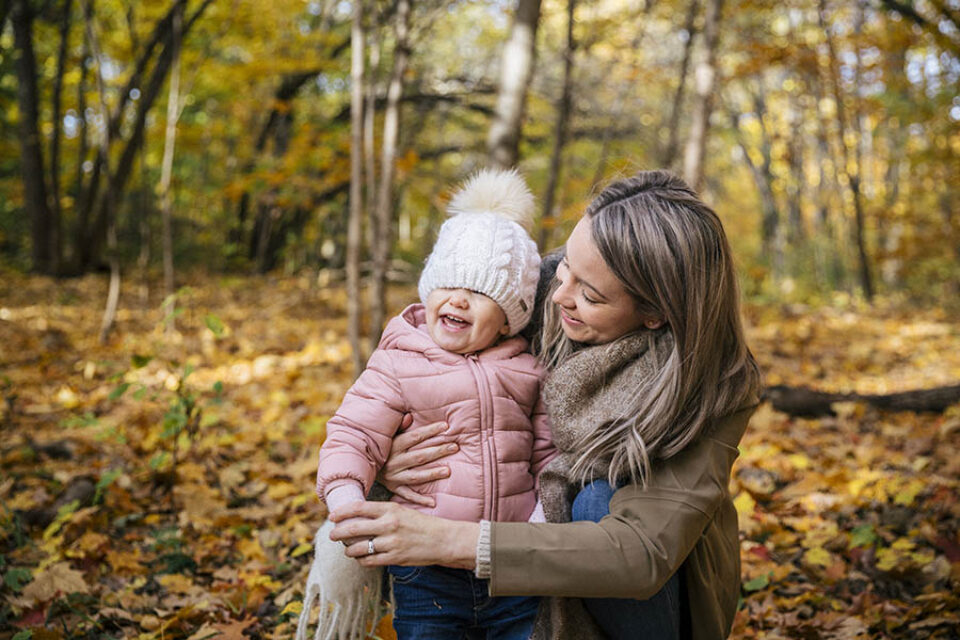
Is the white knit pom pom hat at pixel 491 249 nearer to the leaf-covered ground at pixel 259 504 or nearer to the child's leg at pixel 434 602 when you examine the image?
the child's leg at pixel 434 602

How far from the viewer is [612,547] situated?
144 cm

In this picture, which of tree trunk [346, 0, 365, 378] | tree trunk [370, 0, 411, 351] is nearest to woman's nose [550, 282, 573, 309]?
tree trunk [346, 0, 365, 378]

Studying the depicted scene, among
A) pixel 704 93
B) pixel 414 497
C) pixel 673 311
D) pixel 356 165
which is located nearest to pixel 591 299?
pixel 673 311

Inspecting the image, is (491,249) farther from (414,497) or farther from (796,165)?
(796,165)

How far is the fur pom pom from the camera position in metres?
2.01

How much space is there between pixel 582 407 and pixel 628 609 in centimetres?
48

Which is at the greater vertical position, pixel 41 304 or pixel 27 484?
pixel 41 304

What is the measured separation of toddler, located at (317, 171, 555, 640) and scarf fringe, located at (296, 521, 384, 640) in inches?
3.8

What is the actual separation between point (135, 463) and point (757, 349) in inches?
213

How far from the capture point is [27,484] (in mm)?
3582

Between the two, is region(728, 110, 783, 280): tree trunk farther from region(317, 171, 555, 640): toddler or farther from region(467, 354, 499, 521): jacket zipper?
region(467, 354, 499, 521): jacket zipper

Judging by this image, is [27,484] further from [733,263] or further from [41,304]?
[41,304]

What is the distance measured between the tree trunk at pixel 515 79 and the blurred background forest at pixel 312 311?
0.02m

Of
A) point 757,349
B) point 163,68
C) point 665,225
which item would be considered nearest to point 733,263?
point 665,225
